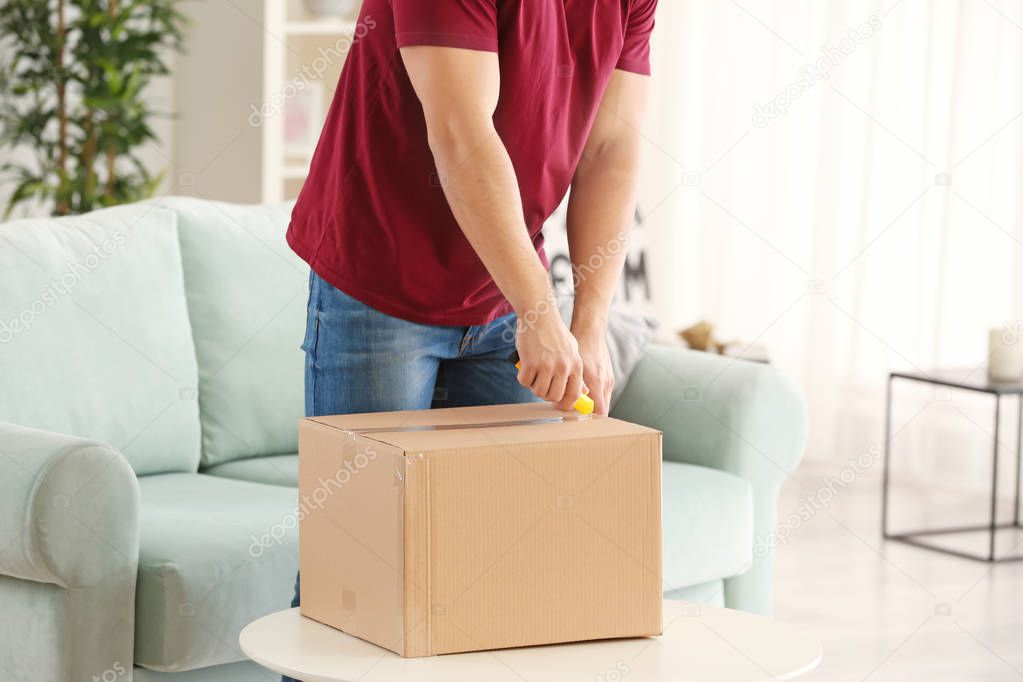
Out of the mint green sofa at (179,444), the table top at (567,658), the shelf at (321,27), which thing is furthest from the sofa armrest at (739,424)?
the shelf at (321,27)

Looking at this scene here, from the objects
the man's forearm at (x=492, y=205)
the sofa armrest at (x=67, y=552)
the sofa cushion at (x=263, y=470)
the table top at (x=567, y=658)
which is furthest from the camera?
the sofa cushion at (x=263, y=470)

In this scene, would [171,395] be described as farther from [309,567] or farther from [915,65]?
[915,65]

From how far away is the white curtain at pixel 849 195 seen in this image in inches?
153

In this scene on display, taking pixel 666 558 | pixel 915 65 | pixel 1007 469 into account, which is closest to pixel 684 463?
pixel 666 558

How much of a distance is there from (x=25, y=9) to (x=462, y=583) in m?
3.10

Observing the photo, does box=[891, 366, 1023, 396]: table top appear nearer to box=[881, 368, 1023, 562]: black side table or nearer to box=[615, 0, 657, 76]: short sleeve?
box=[881, 368, 1023, 562]: black side table

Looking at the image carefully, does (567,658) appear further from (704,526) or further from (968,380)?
(968,380)

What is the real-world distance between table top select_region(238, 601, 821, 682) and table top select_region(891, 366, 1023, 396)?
80.3 inches

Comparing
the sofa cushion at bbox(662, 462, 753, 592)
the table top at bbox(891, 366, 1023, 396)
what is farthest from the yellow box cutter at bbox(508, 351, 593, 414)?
the table top at bbox(891, 366, 1023, 396)

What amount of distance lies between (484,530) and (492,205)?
32cm

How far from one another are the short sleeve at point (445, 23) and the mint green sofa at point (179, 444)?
714mm

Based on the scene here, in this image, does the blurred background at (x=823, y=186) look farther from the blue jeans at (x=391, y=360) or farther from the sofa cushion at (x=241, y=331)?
the blue jeans at (x=391, y=360)

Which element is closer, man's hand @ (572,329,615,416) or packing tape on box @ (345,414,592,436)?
packing tape on box @ (345,414,592,436)

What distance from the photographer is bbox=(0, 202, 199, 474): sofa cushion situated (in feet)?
7.10
